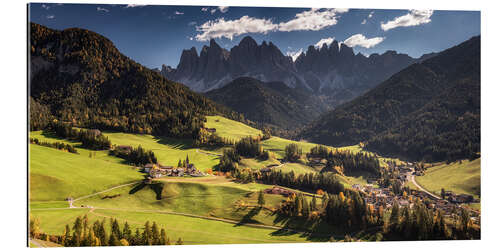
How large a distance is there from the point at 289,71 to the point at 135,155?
441 feet

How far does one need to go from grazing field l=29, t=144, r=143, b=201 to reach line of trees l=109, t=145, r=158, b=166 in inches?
34.3

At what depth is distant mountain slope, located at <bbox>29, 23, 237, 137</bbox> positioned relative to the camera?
19.8 metres

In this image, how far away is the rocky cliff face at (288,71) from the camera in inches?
5423

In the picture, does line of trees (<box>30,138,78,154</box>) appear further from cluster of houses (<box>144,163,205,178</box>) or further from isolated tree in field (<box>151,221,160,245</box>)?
isolated tree in field (<box>151,221,160,245</box>)

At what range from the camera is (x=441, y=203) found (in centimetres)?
1410

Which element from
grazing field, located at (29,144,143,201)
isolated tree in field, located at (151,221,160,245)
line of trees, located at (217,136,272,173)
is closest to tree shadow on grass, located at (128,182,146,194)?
grazing field, located at (29,144,143,201)

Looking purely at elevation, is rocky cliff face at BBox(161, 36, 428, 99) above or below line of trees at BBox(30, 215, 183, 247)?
above

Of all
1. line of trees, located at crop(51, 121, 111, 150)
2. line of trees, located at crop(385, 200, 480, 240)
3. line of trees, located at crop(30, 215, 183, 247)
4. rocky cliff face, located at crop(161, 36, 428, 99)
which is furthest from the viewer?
rocky cliff face, located at crop(161, 36, 428, 99)

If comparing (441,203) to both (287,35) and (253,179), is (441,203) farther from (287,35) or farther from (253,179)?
(287,35)

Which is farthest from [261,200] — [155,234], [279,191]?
[155,234]

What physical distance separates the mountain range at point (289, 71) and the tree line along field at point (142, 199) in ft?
404

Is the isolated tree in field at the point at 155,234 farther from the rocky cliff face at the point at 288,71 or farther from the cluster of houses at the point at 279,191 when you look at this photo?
the rocky cliff face at the point at 288,71
